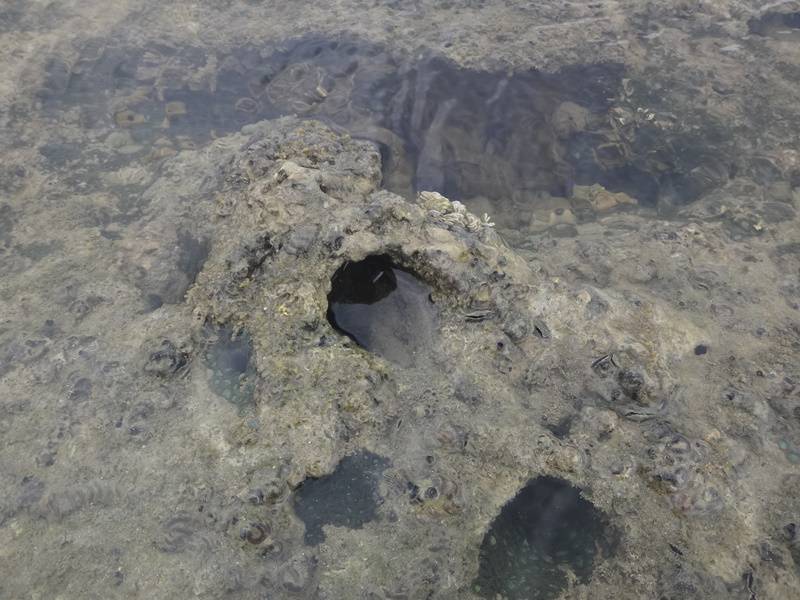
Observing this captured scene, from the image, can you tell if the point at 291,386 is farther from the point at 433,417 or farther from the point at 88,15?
the point at 88,15

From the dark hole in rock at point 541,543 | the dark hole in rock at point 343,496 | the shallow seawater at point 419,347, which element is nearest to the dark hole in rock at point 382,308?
the shallow seawater at point 419,347

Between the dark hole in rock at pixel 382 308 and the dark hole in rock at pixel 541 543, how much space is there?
0.84 metres

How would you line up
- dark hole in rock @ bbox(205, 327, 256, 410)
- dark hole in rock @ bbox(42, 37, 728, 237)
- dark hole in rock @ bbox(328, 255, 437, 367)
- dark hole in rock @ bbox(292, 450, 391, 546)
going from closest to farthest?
dark hole in rock @ bbox(292, 450, 391, 546) < dark hole in rock @ bbox(205, 327, 256, 410) < dark hole in rock @ bbox(328, 255, 437, 367) < dark hole in rock @ bbox(42, 37, 728, 237)

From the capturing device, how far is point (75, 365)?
289cm

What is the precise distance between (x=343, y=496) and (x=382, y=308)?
0.94 metres

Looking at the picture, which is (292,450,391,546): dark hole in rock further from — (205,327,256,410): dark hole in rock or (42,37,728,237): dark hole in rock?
(42,37,728,237): dark hole in rock

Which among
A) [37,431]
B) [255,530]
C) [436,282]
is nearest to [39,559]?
[37,431]

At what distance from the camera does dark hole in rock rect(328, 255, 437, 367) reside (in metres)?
2.76

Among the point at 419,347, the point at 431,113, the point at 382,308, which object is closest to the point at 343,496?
the point at 419,347

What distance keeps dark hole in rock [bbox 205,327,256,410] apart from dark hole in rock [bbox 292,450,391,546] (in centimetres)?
54

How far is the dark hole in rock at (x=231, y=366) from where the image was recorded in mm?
2641

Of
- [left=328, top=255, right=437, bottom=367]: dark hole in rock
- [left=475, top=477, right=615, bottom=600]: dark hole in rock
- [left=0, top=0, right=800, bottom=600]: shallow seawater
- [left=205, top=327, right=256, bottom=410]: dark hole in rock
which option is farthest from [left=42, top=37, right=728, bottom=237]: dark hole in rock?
[left=475, top=477, right=615, bottom=600]: dark hole in rock

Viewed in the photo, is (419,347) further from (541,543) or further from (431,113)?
(431,113)

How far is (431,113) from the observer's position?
430cm
